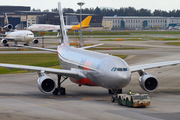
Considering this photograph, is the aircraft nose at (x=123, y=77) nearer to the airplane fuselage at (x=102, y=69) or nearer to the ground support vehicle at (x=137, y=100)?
the airplane fuselage at (x=102, y=69)

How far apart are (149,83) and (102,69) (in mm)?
6092

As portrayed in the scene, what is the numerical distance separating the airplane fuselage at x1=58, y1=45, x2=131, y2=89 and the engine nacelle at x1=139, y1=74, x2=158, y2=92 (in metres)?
3.56

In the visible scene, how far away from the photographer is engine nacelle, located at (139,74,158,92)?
3247cm

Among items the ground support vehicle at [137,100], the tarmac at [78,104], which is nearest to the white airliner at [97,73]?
the tarmac at [78,104]

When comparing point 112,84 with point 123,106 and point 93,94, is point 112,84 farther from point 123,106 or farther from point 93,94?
point 93,94

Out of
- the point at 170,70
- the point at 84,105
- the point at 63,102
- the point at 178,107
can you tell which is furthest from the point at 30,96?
the point at 170,70

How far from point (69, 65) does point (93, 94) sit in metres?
4.71

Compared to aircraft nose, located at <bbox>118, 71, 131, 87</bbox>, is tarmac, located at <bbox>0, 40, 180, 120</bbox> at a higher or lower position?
lower

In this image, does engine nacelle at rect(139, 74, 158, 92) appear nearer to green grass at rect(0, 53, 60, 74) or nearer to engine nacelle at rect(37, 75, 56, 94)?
engine nacelle at rect(37, 75, 56, 94)

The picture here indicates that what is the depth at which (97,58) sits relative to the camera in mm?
32156

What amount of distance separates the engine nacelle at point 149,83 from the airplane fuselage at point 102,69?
3.56m

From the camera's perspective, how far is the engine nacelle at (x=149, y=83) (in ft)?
107

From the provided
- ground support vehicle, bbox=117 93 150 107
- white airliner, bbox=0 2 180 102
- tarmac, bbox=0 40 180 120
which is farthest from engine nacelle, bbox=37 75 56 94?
ground support vehicle, bbox=117 93 150 107

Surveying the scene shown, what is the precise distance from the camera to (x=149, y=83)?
33.0 metres
